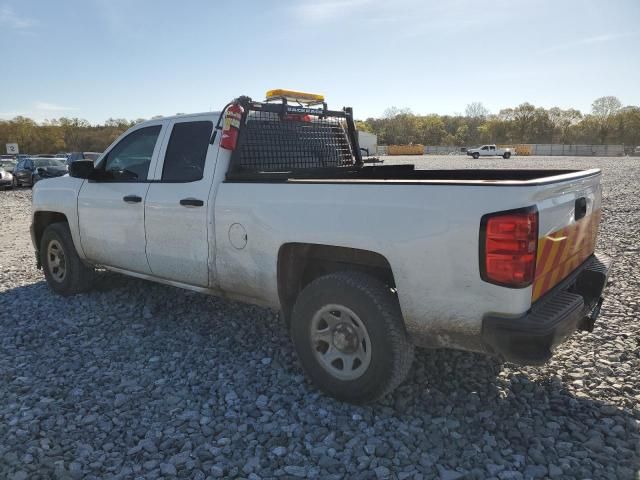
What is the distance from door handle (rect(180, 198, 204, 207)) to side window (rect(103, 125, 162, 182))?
2.53ft

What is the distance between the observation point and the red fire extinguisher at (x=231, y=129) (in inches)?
156

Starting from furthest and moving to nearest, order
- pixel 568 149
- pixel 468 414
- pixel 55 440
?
pixel 568 149 < pixel 468 414 < pixel 55 440

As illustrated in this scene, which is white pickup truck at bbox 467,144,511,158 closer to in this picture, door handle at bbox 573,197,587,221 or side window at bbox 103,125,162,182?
side window at bbox 103,125,162,182

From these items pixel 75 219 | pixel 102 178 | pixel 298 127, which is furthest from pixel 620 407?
pixel 75 219

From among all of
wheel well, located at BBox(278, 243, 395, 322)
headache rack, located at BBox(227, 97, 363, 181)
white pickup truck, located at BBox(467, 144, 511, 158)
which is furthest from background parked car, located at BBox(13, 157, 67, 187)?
white pickup truck, located at BBox(467, 144, 511, 158)

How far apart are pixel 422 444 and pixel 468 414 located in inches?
18.6

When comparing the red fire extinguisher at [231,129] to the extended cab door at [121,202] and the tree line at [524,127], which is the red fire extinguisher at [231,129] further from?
the tree line at [524,127]

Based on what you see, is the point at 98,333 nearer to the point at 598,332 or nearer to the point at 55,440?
the point at 55,440

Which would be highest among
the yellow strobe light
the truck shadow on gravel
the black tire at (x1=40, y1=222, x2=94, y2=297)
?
the yellow strobe light

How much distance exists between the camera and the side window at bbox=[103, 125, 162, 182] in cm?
467

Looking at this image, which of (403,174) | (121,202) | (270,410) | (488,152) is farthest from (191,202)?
(488,152)

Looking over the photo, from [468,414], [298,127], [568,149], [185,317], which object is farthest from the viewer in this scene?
[568,149]

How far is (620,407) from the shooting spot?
3.20 meters

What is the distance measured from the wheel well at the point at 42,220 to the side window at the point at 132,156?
120 cm
